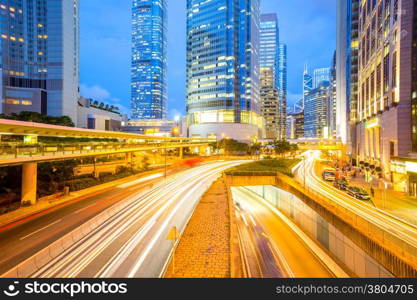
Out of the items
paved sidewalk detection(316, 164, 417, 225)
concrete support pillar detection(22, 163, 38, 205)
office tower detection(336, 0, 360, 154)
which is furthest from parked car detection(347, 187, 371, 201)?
office tower detection(336, 0, 360, 154)

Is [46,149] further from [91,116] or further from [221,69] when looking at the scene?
[221,69]

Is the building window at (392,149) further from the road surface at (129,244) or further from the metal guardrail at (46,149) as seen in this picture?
the metal guardrail at (46,149)

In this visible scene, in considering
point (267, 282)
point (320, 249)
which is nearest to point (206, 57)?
point (320, 249)

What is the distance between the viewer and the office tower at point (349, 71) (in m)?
68.6

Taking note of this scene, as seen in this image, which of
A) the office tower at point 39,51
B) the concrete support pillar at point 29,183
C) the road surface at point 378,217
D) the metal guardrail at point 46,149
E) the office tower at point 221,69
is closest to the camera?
the road surface at point 378,217

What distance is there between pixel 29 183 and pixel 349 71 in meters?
93.7

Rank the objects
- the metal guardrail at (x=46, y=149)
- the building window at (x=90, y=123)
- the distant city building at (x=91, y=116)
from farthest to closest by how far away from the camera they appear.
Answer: the building window at (x=90, y=123), the distant city building at (x=91, y=116), the metal guardrail at (x=46, y=149)

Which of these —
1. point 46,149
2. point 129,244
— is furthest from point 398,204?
point 46,149

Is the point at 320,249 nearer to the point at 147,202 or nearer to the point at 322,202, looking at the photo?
the point at 322,202

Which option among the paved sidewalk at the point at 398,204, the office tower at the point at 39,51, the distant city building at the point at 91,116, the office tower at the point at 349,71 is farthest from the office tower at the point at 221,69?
the paved sidewalk at the point at 398,204

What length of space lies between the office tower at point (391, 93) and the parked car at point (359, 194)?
23.0ft

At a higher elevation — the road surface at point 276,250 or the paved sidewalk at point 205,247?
the paved sidewalk at point 205,247

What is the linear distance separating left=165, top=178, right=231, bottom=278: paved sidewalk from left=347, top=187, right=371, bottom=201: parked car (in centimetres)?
1676

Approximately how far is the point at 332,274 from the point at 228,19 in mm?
120702
